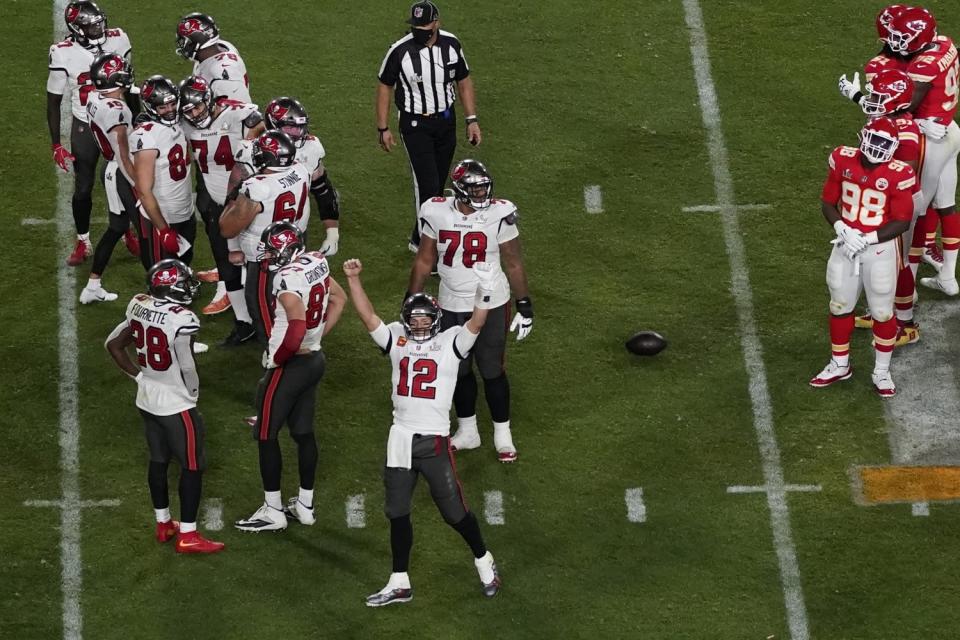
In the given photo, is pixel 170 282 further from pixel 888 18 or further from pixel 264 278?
pixel 888 18

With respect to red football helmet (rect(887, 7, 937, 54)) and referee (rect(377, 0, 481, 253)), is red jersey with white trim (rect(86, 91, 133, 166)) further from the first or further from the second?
red football helmet (rect(887, 7, 937, 54))

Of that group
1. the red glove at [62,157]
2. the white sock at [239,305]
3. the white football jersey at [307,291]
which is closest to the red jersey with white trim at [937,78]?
the white football jersey at [307,291]

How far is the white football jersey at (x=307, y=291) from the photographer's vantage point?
9531 millimetres

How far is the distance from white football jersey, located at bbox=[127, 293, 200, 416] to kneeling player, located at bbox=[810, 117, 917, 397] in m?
3.73

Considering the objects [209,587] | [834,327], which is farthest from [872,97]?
[209,587]

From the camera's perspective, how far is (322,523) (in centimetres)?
1017

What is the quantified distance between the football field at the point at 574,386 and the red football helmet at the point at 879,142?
1466 mm

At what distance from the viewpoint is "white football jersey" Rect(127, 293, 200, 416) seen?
9.40 m

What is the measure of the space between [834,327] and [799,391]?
0.45 meters

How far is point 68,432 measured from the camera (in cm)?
1080

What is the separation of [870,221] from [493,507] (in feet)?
8.86

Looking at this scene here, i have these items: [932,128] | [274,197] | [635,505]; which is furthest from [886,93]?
[274,197]

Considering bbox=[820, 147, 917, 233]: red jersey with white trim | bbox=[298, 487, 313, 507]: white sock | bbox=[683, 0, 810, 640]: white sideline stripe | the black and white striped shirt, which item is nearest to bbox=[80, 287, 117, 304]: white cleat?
the black and white striped shirt

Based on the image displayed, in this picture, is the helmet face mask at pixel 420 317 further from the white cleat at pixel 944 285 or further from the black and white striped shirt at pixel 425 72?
the white cleat at pixel 944 285
